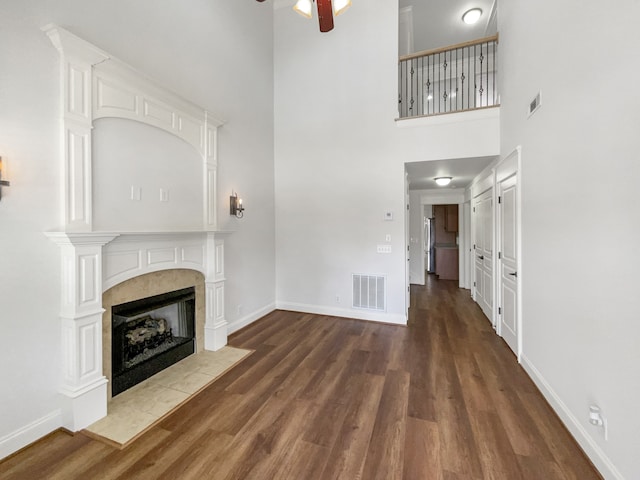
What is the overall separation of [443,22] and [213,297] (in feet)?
22.4

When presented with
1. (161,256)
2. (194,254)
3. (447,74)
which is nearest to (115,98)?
(161,256)

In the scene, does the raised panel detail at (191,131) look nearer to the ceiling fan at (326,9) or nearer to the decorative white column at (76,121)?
the decorative white column at (76,121)

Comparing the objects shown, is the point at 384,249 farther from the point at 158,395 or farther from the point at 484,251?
the point at 158,395

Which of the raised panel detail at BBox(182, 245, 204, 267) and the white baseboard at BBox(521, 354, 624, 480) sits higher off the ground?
the raised panel detail at BBox(182, 245, 204, 267)

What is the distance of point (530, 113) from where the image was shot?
2670 mm

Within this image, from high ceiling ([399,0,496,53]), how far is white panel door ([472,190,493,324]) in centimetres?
353

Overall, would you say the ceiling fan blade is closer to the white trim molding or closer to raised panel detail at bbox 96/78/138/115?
the white trim molding

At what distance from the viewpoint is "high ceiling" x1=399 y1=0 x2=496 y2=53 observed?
5102 mm

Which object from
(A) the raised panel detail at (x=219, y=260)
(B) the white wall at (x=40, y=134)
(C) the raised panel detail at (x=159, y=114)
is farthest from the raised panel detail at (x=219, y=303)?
→ (C) the raised panel detail at (x=159, y=114)

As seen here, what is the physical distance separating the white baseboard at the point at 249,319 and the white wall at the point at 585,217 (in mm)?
3586

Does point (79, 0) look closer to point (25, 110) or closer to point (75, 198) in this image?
point (25, 110)

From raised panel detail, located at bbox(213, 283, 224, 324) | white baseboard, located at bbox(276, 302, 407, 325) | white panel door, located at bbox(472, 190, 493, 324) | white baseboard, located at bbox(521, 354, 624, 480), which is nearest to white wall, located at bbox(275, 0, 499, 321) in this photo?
white baseboard, located at bbox(276, 302, 407, 325)

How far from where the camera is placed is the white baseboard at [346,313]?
173 inches

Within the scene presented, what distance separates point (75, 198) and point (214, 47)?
2.75m
